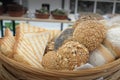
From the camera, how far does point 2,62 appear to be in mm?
357

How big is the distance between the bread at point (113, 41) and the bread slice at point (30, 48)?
0.12 meters

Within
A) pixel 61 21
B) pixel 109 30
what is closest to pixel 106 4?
pixel 61 21

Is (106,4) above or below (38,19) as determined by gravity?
above

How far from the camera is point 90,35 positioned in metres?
0.37

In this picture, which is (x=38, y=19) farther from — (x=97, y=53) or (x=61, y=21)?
(x=97, y=53)

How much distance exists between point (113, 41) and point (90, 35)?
48 millimetres

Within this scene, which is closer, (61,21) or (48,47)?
(48,47)

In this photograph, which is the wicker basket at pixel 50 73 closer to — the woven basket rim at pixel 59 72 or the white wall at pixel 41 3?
the woven basket rim at pixel 59 72

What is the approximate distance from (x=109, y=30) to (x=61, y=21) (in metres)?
2.11

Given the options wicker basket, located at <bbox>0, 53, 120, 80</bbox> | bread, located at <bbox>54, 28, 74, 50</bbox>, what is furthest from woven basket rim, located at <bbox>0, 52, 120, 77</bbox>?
bread, located at <bbox>54, 28, 74, 50</bbox>

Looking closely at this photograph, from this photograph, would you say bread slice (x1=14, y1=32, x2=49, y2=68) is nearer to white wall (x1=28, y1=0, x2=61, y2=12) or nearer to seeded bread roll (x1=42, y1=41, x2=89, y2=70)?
seeded bread roll (x1=42, y1=41, x2=89, y2=70)

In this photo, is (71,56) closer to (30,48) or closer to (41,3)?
(30,48)

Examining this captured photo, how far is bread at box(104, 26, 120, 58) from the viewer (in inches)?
15.1

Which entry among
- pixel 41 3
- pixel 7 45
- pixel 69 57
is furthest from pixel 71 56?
pixel 41 3
